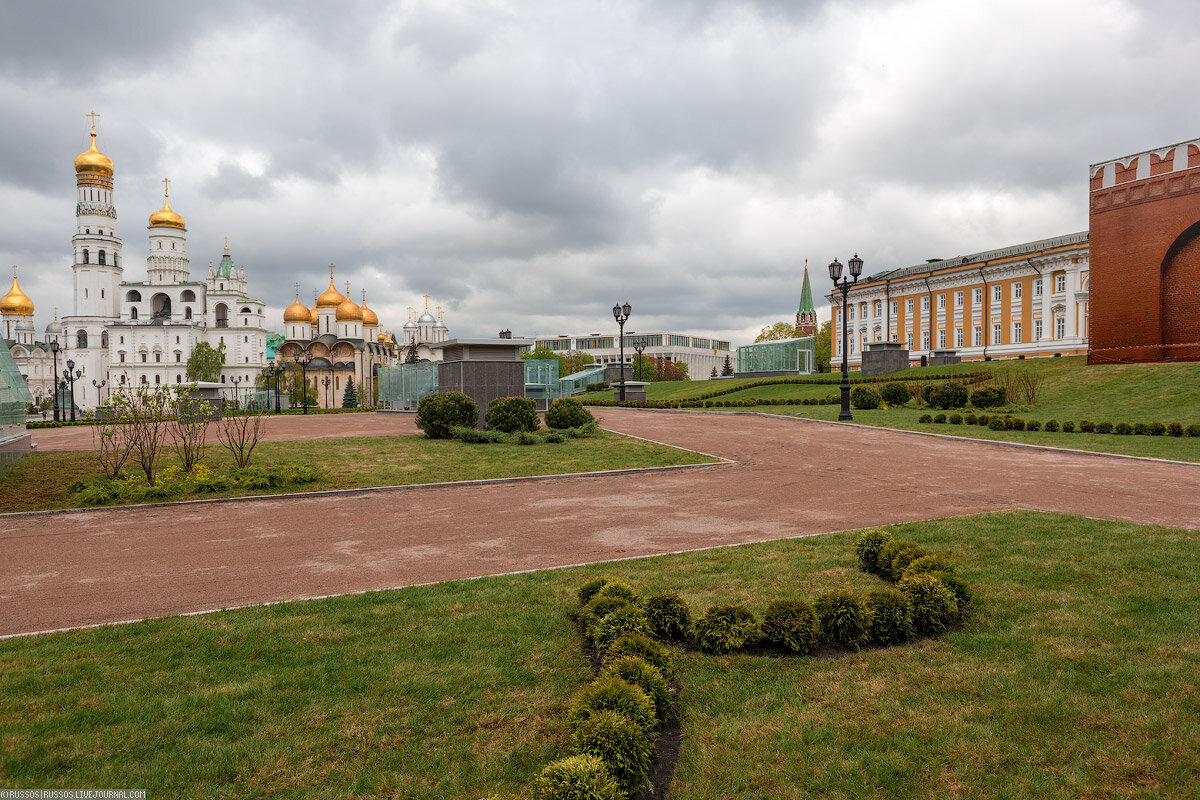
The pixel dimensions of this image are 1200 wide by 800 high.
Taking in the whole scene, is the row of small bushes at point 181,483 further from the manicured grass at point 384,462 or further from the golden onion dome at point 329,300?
the golden onion dome at point 329,300

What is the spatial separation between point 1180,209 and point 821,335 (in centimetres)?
7089

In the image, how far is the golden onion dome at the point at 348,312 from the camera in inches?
3442

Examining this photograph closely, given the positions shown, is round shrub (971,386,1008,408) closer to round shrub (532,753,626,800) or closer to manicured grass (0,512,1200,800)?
manicured grass (0,512,1200,800)

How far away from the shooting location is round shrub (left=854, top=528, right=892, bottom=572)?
6.21 meters

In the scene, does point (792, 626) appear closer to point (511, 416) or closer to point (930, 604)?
point (930, 604)

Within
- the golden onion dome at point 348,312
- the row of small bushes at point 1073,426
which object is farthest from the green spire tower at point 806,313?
the row of small bushes at point 1073,426

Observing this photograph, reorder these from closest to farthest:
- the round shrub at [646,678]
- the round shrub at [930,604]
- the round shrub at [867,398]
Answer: the round shrub at [646,678] → the round shrub at [930,604] → the round shrub at [867,398]

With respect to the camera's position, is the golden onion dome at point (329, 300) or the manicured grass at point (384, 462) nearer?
the manicured grass at point (384, 462)

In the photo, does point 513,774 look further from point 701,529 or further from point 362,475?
point 362,475

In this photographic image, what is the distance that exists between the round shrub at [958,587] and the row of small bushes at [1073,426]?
15897 millimetres

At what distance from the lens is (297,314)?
86688mm

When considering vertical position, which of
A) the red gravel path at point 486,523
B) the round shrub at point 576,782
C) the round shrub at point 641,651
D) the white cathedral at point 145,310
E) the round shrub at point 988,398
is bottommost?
the red gravel path at point 486,523

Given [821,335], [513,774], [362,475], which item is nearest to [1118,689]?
[513,774]

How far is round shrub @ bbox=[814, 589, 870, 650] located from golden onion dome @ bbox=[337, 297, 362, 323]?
299 feet
